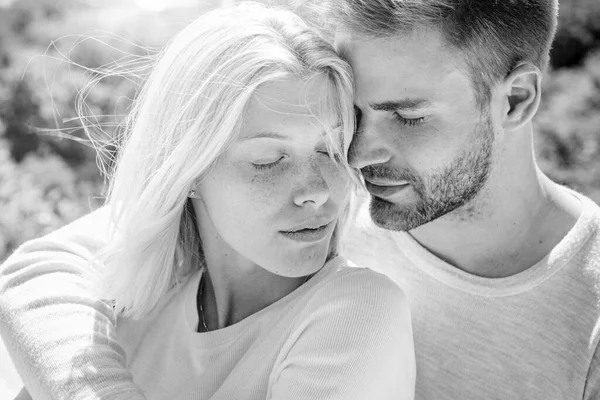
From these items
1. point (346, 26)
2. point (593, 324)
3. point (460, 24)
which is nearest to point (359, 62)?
point (346, 26)

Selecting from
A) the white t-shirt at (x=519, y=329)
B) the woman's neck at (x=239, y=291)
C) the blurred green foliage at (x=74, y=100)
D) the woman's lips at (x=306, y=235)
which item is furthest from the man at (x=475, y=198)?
the blurred green foliage at (x=74, y=100)

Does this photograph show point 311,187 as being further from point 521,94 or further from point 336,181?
point 521,94

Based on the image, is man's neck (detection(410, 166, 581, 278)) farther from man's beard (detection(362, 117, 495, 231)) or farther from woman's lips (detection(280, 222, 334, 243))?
woman's lips (detection(280, 222, 334, 243))

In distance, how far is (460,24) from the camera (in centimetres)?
209

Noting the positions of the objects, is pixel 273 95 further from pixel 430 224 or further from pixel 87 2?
pixel 87 2

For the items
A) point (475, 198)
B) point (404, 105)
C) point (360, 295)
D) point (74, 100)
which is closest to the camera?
point (360, 295)

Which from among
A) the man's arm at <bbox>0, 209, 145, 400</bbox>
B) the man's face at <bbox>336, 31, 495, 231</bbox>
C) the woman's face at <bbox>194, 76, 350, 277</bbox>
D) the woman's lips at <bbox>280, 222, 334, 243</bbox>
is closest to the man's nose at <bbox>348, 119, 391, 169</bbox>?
the man's face at <bbox>336, 31, 495, 231</bbox>

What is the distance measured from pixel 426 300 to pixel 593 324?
0.44m

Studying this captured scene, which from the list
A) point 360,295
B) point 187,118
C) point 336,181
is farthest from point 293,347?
point 187,118

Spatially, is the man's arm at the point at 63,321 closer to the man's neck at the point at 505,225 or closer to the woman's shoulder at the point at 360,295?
the woman's shoulder at the point at 360,295

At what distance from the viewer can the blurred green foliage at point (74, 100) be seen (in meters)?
4.23

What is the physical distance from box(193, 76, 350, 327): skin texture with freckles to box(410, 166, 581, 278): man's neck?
51 cm

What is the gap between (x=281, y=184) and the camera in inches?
73.8

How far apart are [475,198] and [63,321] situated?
3.70 feet
